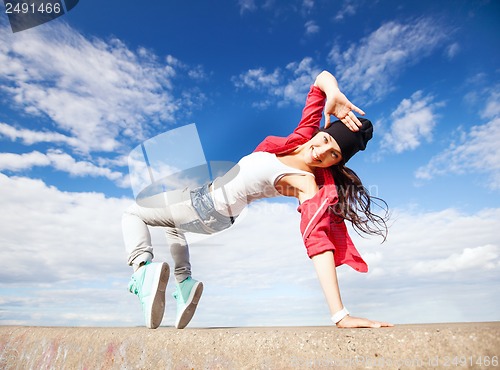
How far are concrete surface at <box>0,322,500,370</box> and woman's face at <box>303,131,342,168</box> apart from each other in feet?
4.06

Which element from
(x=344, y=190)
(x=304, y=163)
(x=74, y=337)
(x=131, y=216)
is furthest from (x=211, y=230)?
(x=74, y=337)

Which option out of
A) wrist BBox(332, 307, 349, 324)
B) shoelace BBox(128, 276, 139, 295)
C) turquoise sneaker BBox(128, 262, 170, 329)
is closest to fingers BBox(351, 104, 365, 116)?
wrist BBox(332, 307, 349, 324)

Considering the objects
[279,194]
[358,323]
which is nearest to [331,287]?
[358,323]

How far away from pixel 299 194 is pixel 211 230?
815 millimetres

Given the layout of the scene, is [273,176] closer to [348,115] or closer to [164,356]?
[348,115]

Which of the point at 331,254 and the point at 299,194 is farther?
the point at 299,194

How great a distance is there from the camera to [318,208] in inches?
99.7

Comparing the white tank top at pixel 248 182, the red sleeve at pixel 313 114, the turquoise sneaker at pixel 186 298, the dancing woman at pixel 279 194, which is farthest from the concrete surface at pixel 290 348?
the red sleeve at pixel 313 114

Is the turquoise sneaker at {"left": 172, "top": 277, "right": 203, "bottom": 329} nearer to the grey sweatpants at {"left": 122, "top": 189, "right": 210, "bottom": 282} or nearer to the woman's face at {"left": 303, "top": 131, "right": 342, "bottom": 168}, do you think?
the grey sweatpants at {"left": 122, "top": 189, "right": 210, "bottom": 282}

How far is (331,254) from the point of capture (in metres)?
2.33

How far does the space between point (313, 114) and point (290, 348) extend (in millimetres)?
1944

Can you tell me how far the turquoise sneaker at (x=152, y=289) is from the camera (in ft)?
9.12

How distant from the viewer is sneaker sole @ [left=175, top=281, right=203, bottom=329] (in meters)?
3.05

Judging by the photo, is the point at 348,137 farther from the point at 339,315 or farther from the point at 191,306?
the point at 191,306
